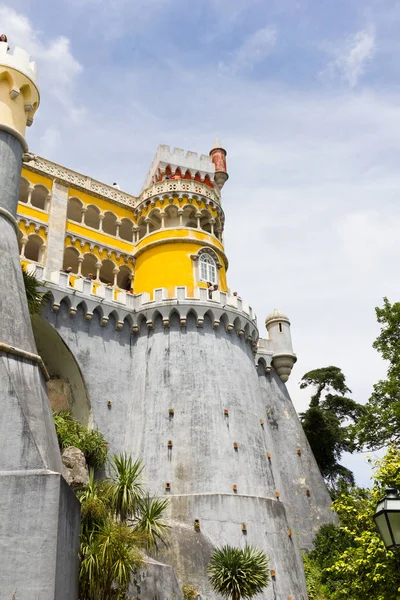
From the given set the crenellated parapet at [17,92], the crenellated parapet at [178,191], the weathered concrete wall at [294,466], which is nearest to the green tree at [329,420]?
the weathered concrete wall at [294,466]

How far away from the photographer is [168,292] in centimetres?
2969

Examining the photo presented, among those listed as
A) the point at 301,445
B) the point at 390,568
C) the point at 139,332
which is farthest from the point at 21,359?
the point at 301,445

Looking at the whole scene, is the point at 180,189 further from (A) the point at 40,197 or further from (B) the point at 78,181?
(A) the point at 40,197

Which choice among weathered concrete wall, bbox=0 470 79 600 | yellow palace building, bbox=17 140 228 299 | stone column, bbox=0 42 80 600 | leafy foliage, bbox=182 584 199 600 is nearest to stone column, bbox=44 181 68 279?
yellow palace building, bbox=17 140 228 299

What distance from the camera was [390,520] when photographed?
6.91 m

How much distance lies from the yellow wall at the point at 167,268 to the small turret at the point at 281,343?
432 centimetres

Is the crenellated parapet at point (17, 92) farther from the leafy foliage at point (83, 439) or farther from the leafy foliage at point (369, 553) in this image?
the leafy foliage at point (369, 553)

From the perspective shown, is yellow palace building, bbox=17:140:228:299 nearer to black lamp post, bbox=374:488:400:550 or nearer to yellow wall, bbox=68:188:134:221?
yellow wall, bbox=68:188:134:221

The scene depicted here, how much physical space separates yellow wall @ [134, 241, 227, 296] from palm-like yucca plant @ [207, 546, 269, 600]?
15.2m

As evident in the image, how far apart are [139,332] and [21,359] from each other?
51.1ft

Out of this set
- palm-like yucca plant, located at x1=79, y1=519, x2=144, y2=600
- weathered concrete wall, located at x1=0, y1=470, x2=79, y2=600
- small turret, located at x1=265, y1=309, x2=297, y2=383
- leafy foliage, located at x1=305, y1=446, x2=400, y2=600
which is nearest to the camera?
weathered concrete wall, located at x1=0, y1=470, x2=79, y2=600

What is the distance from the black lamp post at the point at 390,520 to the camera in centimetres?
690

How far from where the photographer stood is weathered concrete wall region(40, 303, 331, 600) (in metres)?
23.2

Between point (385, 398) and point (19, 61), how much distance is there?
67.0ft
